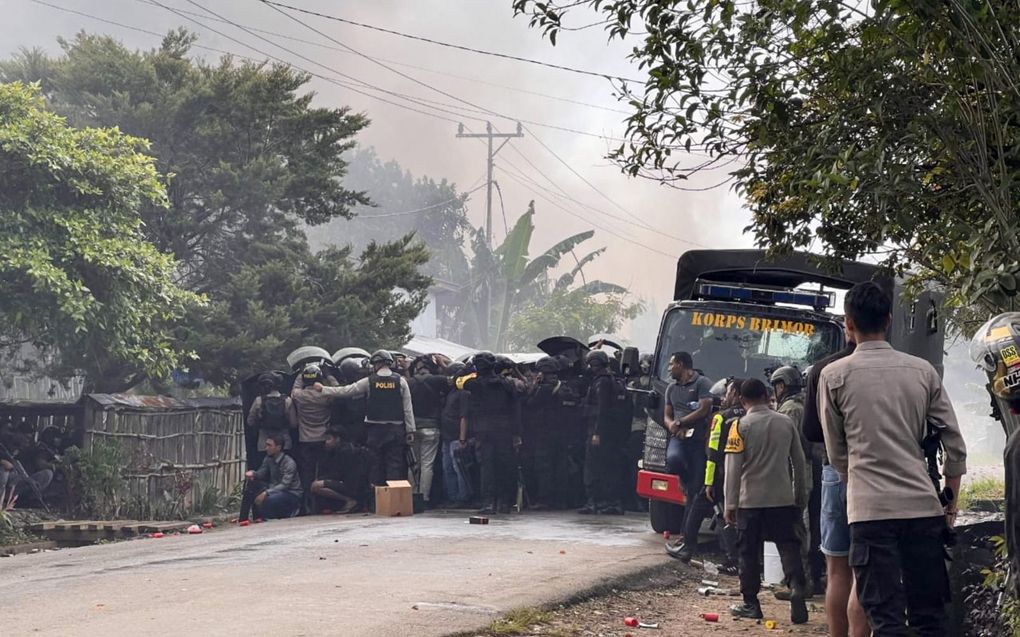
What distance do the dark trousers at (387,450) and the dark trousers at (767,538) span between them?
813 cm

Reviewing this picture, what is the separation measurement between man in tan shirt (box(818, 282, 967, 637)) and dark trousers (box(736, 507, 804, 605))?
11.0ft

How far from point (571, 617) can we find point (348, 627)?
1983mm

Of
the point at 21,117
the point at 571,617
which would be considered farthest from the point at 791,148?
the point at 21,117

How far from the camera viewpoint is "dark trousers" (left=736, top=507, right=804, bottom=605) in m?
9.41

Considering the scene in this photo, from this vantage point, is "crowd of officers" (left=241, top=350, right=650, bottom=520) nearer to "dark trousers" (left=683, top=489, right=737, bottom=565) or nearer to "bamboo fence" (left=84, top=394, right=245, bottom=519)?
"bamboo fence" (left=84, top=394, right=245, bottom=519)

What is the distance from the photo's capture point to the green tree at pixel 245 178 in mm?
23781

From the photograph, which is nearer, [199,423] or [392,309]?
[199,423]

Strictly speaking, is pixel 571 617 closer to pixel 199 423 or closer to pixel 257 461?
pixel 257 461

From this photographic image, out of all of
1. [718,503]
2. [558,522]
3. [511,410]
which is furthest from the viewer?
[511,410]

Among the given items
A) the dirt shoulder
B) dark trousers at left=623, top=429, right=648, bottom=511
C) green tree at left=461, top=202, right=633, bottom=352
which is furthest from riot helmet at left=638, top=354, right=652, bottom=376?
green tree at left=461, top=202, right=633, bottom=352

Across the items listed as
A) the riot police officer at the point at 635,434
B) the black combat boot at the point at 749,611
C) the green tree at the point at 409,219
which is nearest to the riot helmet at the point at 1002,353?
the black combat boot at the point at 749,611

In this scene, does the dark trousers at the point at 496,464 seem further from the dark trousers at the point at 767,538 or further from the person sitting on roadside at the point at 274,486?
the dark trousers at the point at 767,538

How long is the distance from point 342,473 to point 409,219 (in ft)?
163

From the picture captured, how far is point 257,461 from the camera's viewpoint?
1739 cm
